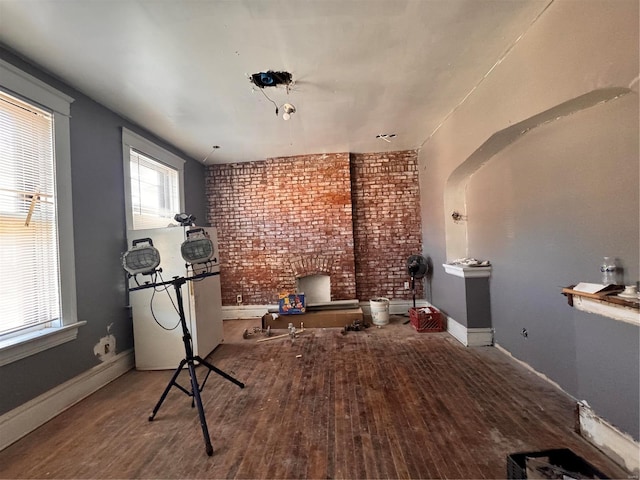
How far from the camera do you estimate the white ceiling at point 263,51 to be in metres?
1.89

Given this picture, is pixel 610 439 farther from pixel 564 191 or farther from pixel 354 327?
pixel 354 327

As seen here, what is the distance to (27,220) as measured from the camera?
2.31 meters

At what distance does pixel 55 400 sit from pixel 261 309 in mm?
3210

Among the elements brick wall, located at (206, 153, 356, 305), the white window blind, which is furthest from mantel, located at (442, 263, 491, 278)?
the white window blind

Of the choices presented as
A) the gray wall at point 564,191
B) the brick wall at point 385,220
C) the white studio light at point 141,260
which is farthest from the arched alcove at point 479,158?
the white studio light at point 141,260

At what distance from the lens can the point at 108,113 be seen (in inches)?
125

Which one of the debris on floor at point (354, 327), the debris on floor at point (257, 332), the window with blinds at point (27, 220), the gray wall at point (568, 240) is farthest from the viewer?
the debris on floor at point (354, 327)

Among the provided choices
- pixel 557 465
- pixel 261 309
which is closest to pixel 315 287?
pixel 261 309

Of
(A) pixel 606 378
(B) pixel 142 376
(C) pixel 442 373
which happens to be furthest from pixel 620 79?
(B) pixel 142 376

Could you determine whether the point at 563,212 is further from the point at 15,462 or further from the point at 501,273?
the point at 15,462

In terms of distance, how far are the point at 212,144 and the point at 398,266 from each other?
3.77 metres

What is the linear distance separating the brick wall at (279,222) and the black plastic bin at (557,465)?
3752 mm

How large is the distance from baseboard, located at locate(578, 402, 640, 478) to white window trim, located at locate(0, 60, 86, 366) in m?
3.90

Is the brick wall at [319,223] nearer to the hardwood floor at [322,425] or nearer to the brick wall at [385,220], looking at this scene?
the brick wall at [385,220]
